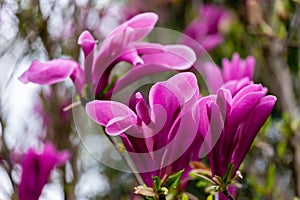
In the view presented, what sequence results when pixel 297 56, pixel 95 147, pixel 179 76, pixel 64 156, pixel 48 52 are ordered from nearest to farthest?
pixel 179 76 → pixel 64 156 → pixel 48 52 → pixel 95 147 → pixel 297 56

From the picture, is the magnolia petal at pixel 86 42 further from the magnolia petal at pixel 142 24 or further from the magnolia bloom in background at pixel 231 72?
the magnolia bloom in background at pixel 231 72

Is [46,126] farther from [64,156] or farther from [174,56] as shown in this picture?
[174,56]

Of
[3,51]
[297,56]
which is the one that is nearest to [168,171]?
[3,51]

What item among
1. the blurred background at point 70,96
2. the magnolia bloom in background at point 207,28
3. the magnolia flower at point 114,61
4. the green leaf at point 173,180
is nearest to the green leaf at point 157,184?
the green leaf at point 173,180

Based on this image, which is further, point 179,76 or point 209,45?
point 209,45

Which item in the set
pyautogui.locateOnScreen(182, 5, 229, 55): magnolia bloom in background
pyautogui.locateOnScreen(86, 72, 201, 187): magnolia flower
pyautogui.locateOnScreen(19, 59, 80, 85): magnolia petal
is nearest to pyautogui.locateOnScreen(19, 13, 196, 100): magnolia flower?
pyautogui.locateOnScreen(19, 59, 80, 85): magnolia petal

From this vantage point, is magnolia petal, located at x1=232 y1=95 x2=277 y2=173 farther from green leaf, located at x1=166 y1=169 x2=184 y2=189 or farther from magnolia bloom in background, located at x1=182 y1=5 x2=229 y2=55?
magnolia bloom in background, located at x1=182 y1=5 x2=229 y2=55

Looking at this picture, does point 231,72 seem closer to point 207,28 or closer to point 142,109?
point 142,109
